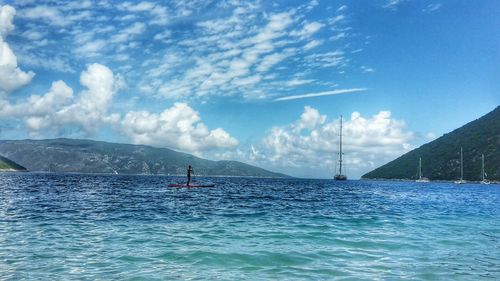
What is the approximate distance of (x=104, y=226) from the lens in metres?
31.0

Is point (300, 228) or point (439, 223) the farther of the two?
point (439, 223)

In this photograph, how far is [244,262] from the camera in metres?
19.5

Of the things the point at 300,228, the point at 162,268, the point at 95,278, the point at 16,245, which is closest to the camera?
the point at 95,278

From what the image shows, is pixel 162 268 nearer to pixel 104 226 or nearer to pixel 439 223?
pixel 104 226

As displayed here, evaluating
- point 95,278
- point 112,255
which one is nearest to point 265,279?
point 95,278

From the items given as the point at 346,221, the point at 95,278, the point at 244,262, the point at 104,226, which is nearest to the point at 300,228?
the point at 346,221

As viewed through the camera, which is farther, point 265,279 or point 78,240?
point 78,240

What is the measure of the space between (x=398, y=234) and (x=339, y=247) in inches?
333

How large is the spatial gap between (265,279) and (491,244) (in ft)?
62.0

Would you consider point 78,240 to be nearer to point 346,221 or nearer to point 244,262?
point 244,262

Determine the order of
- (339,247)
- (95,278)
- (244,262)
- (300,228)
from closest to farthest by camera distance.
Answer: (95,278), (244,262), (339,247), (300,228)

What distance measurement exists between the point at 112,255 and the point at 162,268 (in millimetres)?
3885

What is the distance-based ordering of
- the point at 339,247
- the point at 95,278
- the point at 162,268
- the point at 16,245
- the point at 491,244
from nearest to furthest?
the point at 95,278
the point at 162,268
the point at 16,245
the point at 339,247
the point at 491,244

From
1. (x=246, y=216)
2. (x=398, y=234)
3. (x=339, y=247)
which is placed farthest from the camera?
(x=246, y=216)
